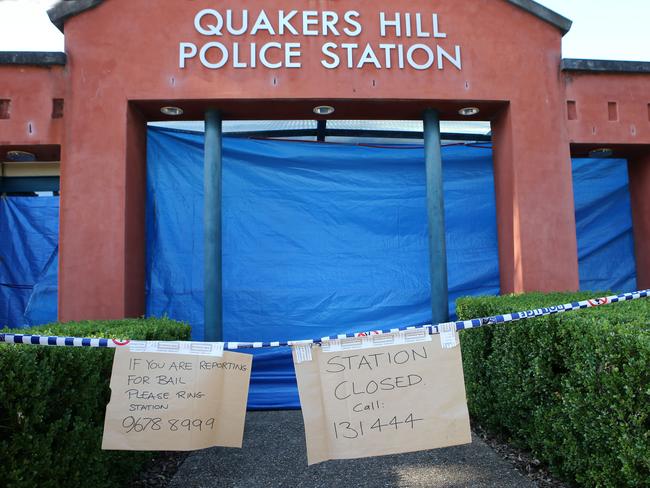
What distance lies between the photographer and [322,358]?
2.81m

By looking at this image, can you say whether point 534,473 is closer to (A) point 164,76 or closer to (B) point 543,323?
(B) point 543,323

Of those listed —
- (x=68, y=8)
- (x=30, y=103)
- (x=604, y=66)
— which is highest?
(x=68, y=8)

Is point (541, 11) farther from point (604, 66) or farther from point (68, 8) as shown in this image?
point (68, 8)

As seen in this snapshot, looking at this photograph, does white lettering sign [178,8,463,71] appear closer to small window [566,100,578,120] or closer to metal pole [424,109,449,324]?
metal pole [424,109,449,324]

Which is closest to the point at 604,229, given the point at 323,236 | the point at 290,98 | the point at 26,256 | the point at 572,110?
the point at 572,110

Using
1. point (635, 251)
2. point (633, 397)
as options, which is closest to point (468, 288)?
point (635, 251)

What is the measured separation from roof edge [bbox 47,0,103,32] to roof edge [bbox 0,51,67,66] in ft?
1.51

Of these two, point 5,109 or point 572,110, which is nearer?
point 5,109

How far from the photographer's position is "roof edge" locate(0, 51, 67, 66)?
18.2 feet

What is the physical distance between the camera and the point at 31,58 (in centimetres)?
555

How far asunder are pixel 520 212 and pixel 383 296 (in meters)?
1.96

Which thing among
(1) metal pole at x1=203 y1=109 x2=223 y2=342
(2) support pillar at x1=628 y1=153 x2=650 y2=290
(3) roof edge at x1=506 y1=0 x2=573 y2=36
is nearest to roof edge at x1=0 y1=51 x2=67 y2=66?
(1) metal pole at x1=203 y1=109 x2=223 y2=342

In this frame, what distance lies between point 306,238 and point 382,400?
3.98 meters

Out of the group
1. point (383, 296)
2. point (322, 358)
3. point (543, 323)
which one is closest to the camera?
point (322, 358)
